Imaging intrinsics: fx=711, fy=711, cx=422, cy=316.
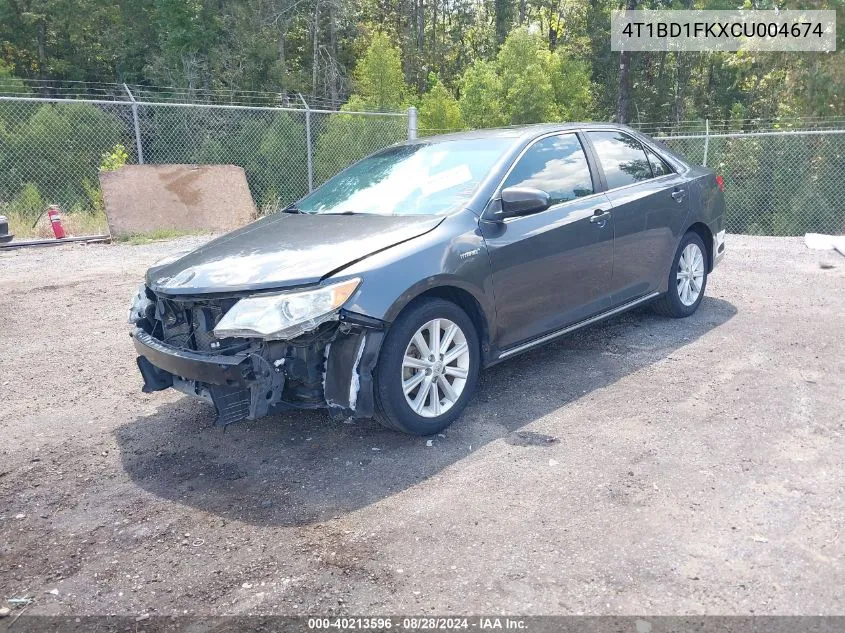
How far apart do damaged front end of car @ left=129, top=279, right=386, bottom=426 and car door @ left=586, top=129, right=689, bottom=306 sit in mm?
2410

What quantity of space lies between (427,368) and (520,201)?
1.16 meters

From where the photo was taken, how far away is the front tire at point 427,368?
364cm

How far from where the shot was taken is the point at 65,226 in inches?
494

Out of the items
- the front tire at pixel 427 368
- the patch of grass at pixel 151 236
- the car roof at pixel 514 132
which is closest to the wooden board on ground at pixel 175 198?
the patch of grass at pixel 151 236

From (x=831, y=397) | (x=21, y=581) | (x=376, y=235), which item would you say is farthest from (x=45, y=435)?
(x=831, y=397)

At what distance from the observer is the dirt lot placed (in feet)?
8.57

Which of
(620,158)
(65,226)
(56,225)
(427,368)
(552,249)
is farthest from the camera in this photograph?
(65,226)

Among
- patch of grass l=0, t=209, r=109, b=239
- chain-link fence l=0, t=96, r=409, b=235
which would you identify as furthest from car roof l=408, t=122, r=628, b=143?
chain-link fence l=0, t=96, r=409, b=235

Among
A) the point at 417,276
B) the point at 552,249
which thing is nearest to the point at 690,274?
the point at 552,249

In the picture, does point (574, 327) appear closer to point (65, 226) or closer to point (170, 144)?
point (65, 226)

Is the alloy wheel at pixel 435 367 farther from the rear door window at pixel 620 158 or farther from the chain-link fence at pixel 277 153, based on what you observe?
the chain-link fence at pixel 277 153

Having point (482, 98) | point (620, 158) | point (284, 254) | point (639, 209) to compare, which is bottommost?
point (284, 254)

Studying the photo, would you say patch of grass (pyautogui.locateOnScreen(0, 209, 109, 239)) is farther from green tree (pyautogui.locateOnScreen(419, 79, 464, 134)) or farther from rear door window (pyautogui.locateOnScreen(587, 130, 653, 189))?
green tree (pyautogui.locateOnScreen(419, 79, 464, 134))

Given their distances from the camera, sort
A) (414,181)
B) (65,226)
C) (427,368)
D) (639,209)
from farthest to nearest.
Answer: (65,226) → (639,209) → (414,181) → (427,368)
